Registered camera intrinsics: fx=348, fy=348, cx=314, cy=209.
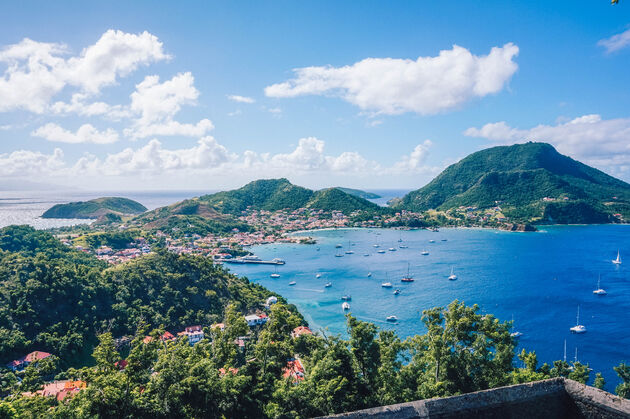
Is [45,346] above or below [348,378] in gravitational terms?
below

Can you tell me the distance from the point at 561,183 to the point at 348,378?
5368 inches

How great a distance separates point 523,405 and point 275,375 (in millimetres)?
7601

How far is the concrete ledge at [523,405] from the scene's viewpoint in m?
5.00

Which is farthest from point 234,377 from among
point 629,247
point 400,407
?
point 629,247

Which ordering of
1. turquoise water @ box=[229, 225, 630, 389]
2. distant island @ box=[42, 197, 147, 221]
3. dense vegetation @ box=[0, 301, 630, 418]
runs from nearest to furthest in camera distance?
dense vegetation @ box=[0, 301, 630, 418], turquoise water @ box=[229, 225, 630, 389], distant island @ box=[42, 197, 147, 221]

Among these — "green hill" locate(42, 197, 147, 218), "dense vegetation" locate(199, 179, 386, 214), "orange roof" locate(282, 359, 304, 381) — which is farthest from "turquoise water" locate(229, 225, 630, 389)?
"green hill" locate(42, 197, 147, 218)

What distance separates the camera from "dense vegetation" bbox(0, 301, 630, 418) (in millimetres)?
8031

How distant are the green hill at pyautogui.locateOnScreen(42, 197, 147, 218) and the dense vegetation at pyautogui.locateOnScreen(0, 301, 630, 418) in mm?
125032

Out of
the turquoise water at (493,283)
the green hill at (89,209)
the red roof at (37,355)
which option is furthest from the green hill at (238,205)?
the red roof at (37,355)

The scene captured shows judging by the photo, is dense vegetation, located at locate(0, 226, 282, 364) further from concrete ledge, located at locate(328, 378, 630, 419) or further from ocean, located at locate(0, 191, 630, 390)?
concrete ledge, located at locate(328, 378, 630, 419)

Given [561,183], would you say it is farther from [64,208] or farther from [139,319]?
[64,208]

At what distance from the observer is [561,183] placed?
118312mm

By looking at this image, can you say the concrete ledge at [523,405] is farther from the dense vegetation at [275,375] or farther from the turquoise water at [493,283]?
the turquoise water at [493,283]


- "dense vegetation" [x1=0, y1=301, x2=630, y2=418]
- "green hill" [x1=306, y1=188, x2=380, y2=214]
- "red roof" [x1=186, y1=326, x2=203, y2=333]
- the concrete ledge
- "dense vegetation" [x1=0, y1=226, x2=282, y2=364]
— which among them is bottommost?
"red roof" [x1=186, y1=326, x2=203, y2=333]
